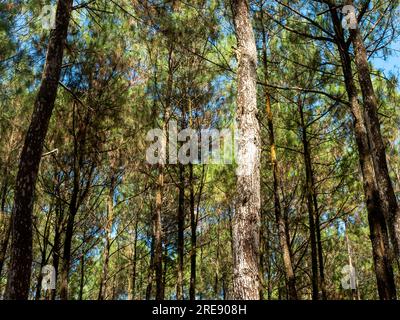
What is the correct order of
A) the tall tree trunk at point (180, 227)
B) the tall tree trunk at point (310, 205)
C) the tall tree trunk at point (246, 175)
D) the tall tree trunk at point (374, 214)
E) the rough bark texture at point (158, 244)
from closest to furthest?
1. the tall tree trunk at point (246, 175)
2. the tall tree trunk at point (374, 214)
3. the rough bark texture at point (158, 244)
4. the tall tree trunk at point (310, 205)
5. the tall tree trunk at point (180, 227)

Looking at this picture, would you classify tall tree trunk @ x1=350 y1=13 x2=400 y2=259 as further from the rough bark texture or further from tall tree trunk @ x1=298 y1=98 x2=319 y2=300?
the rough bark texture

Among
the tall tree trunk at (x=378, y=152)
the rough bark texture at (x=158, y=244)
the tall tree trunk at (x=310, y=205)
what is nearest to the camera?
the tall tree trunk at (x=378, y=152)

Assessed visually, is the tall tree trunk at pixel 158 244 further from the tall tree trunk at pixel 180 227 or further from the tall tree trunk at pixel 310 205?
the tall tree trunk at pixel 310 205

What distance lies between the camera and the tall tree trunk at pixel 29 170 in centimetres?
433

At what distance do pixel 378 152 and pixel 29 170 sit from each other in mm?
→ 4999

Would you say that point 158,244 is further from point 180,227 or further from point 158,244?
point 180,227

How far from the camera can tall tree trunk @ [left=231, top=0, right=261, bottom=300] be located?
11.4ft

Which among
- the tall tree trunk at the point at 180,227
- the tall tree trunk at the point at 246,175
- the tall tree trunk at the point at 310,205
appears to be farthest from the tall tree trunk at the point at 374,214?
the tall tree trunk at the point at 180,227

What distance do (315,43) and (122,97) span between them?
4677 mm

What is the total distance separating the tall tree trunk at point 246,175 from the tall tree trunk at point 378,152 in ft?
8.87

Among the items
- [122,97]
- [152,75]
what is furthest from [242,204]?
[152,75]

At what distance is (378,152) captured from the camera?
584cm

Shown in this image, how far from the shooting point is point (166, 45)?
858cm
